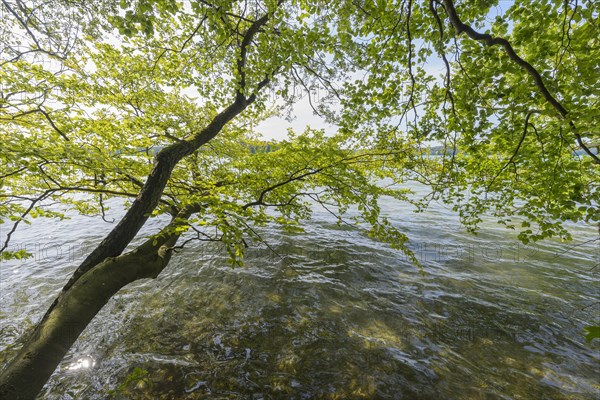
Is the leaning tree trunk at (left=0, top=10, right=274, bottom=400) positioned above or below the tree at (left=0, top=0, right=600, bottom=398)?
below

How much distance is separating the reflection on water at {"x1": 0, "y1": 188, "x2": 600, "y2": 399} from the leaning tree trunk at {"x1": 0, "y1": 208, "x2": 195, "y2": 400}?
6.21ft

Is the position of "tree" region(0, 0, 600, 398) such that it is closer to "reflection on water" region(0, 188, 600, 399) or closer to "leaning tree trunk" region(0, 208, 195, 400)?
"leaning tree trunk" region(0, 208, 195, 400)

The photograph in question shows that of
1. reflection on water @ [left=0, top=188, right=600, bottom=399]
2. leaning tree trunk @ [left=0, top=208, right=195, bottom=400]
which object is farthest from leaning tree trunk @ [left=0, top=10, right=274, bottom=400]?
reflection on water @ [left=0, top=188, right=600, bottom=399]

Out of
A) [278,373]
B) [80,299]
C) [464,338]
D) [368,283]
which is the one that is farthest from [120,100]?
[464,338]

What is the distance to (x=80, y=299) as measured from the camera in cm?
392

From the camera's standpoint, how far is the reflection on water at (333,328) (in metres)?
5.00

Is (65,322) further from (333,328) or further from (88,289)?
(333,328)

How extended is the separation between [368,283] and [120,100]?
9.73m

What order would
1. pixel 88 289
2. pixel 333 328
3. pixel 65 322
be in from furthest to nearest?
pixel 333 328
pixel 88 289
pixel 65 322

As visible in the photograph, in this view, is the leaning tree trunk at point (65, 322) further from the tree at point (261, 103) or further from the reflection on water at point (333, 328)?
the reflection on water at point (333, 328)

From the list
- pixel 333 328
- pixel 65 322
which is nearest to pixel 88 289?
pixel 65 322

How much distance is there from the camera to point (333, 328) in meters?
6.57

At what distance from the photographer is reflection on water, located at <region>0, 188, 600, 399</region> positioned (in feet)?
16.4

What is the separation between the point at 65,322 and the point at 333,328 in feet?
18.0
